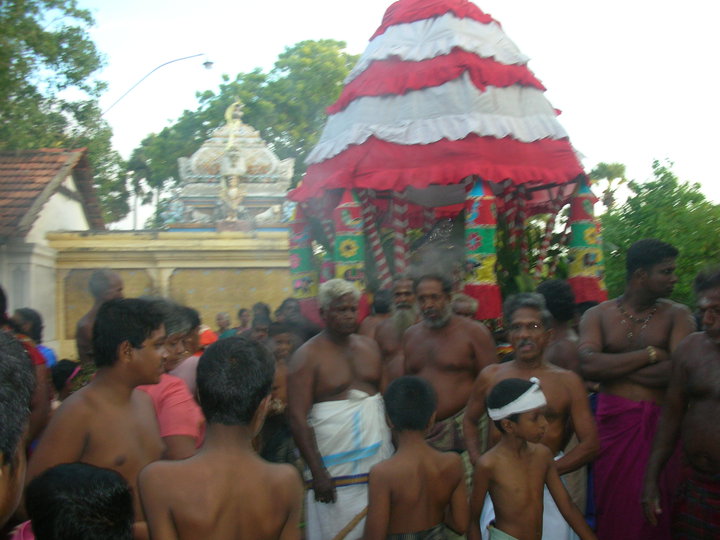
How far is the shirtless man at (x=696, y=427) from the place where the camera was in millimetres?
3971

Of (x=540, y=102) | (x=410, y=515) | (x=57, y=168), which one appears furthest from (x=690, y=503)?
(x=57, y=168)

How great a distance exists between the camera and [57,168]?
53.5 feet

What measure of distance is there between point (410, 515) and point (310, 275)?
6262mm

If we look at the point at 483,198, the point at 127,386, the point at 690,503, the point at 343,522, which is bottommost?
the point at 343,522

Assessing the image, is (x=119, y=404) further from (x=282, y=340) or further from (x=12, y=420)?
(x=282, y=340)

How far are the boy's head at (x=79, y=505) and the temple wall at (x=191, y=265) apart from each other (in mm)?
14674

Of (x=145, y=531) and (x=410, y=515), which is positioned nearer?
(x=145, y=531)

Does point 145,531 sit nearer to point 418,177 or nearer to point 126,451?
point 126,451

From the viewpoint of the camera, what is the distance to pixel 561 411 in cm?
442

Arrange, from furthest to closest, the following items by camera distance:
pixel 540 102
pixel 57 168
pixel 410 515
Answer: pixel 57 168, pixel 540 102, pixel 410 515

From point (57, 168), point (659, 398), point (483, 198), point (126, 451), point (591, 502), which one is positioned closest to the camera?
point (126, 451)

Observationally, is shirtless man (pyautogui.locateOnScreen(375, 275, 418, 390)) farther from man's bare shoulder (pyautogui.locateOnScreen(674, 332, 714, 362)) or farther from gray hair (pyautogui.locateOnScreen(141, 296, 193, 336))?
man's bare shoulder (pyautogui.locateOnScreen(674, 332, 714, 362))

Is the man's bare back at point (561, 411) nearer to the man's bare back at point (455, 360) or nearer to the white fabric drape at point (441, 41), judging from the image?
the man's bare back at point (455, 360)

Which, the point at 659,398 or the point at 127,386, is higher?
the point at 127,386
